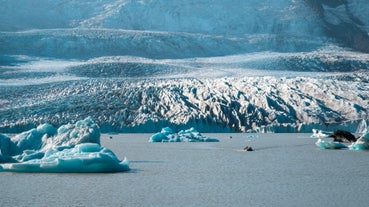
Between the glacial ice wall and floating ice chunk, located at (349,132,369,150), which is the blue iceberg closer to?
A: floating ice chunk, located at (349,132,369,150)

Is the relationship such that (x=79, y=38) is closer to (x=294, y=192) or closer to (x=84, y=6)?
(x=84, y=6)

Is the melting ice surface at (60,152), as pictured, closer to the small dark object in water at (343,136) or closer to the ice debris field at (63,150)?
the ice debris field at (63,150)

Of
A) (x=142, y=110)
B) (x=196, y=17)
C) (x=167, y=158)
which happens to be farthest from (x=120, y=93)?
(x=196, y=17)

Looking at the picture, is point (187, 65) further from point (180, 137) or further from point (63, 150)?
point (63, 150)

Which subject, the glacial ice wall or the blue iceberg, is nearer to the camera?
the blue iceberg

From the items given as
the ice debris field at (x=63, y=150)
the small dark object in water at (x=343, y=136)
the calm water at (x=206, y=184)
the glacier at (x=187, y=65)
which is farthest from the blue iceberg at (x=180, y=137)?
the calm water at (x=206, y=184)

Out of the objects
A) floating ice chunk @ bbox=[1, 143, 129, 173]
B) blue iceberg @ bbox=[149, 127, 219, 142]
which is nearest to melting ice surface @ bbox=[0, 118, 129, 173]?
floating ice chunk @ bbox=[1, 143, 129, 173]

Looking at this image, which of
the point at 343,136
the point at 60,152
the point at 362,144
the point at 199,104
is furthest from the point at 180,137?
the point at 60,152
